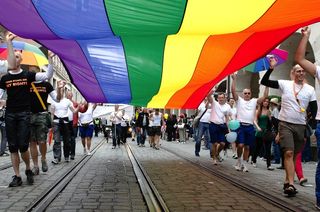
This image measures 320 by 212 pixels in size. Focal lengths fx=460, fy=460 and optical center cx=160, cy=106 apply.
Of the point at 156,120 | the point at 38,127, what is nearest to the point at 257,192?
the point at 38,127

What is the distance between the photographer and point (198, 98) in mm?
12031

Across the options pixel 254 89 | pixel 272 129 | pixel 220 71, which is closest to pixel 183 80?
pixel 220 71

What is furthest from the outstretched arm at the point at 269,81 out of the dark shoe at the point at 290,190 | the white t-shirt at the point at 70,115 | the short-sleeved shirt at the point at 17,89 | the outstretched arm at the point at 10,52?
the white t-shirt at the point at 70,115

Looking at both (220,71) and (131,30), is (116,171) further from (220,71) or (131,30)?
(131,30)

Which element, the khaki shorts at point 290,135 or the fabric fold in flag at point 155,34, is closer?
the fabric fold in flag at point 155,34

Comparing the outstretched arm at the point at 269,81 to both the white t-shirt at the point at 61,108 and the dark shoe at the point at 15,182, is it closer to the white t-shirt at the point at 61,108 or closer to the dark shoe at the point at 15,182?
the dark shoe at the point at 15,182

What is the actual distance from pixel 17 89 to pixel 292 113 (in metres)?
4.35

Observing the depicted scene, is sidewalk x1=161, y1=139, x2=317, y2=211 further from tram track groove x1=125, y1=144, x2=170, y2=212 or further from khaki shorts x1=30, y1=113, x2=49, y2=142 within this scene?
khaki shorts x1=30, y1=113, x2=49, y2=142

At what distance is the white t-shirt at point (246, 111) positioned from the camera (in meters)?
10.7

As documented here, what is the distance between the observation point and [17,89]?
7.30 metres

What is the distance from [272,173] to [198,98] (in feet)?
9.27

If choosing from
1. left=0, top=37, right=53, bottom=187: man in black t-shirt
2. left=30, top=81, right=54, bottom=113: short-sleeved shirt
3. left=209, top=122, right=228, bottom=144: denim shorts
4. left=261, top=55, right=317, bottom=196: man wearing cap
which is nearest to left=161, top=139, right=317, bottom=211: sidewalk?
left=261, top=55, right=317, bottom=196: man wearing cap

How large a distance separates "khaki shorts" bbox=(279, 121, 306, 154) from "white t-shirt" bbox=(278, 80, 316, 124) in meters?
0.08

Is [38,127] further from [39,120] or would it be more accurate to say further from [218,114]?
[218,114]
